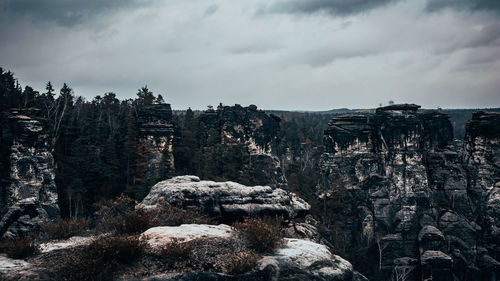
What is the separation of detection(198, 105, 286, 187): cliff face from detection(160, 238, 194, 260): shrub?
49825 mm

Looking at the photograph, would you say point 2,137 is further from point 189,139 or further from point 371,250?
point 371,250

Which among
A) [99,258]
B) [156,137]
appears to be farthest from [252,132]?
[99,258]

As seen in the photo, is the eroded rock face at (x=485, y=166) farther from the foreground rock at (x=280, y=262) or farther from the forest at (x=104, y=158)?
the foreground rock at (x=280, y=262)

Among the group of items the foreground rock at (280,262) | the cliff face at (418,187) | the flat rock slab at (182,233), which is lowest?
the cliff face at (418,187)

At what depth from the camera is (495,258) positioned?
51250 millimetres

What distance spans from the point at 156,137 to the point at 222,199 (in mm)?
34548

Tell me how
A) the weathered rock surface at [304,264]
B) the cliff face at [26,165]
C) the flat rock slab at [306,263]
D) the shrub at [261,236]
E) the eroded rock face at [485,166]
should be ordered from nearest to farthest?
the weathered rock surface at [304,264] < the flat rock slab at [306,263] < the shrub at [261,236] < the cliff face at [26,165] < the eroded rock face at [485,166]

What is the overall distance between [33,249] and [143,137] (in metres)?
40.2

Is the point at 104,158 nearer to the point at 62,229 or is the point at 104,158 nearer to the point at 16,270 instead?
the point at 62,229

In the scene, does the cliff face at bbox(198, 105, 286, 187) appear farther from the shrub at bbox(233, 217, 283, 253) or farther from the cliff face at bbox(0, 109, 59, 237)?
the shrub at bbox(233, 217, 283, 253)

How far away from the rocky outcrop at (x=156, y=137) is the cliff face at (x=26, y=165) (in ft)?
41.9

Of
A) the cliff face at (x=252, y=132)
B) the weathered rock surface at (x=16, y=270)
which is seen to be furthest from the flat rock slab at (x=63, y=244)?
the cliff face at (x=252, y=132)

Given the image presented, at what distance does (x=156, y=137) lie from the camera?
164 feet

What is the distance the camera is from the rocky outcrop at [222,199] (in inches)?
685
